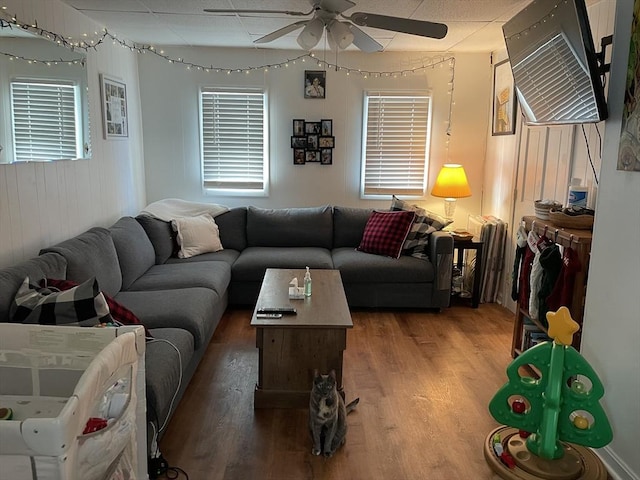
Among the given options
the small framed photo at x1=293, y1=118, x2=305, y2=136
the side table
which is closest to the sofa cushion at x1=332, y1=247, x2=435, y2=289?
the side table

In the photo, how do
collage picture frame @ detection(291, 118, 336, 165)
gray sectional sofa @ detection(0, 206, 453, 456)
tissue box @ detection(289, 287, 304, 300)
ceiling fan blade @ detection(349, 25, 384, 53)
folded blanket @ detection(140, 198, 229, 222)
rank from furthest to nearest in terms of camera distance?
collage picture frame @ detection(291, 118, 336, 165)
folded blanket @ detection(140, 198, 229, 222)
tissue box @ detection(289, 287, 304, 300)
ceiling fan blade @ detection(349, 25, 384, 53)
gray sectional sofa @ detection(0, 206, 453, 456)

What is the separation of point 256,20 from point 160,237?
192 centimetres

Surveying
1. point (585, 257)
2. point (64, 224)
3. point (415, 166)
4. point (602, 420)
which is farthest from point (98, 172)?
point (602, 420)

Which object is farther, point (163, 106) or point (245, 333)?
point (163, 106)

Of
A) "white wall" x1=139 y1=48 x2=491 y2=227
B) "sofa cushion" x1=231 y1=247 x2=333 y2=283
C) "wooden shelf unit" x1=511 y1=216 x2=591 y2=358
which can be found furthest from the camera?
"white wall" x1=139 y1=48 x2=491 y2=227

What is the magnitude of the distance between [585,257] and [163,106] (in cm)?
412

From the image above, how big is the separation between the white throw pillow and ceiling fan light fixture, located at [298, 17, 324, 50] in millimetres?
2184

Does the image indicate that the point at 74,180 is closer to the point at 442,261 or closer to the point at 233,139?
the point at 233,139

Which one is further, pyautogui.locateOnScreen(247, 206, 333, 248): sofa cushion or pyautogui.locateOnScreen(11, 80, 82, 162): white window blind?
pyautogui.locateOnScreen(247, 206, 333, 248): sofa cushion

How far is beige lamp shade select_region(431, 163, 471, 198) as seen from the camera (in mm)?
4934

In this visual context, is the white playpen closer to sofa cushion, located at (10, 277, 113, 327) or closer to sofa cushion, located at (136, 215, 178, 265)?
sofa cushion, located at (10, 277, 113, 327)

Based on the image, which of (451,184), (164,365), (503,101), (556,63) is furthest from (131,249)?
(503,101)

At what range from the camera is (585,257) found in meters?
2.74

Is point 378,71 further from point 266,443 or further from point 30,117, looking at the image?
point 266,443
